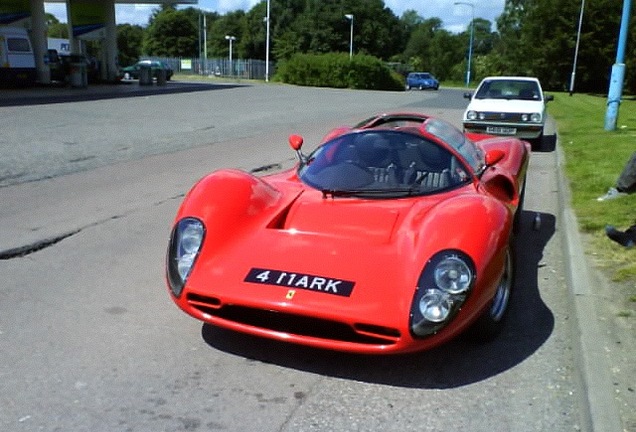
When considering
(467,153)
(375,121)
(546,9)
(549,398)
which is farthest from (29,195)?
(546,9)

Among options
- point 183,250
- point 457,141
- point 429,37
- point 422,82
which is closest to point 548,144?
point 457,141

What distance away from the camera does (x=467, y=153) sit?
503 centimetres

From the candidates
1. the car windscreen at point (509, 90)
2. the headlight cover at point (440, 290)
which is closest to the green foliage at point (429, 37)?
the car windscreen at point (509, 90)

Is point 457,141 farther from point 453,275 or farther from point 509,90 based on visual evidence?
point 509,90

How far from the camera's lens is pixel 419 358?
3.56 meters

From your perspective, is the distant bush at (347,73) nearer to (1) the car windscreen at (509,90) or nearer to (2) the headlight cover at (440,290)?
(1) the car windscreen at (509,90)

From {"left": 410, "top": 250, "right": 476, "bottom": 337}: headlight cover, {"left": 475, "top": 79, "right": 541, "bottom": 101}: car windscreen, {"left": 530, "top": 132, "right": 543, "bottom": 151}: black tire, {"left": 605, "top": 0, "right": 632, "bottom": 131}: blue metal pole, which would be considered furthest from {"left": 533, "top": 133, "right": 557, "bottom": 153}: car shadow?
{"left": 410, "top": 250, "right": 476, "bottom": 337}: headlight cover

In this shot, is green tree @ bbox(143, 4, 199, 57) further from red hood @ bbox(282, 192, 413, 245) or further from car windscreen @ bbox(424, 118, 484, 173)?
red hood @ bbox(282, 192, 413, 245)

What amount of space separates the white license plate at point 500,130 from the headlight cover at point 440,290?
1040 centimetres

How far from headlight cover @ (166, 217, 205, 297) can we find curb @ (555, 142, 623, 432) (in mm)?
2234

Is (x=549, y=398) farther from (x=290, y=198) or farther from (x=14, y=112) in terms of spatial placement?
(x=14, y=112)

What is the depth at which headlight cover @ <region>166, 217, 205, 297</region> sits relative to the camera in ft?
11.7

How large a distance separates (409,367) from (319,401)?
0.64 m

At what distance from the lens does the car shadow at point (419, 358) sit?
3350mm
